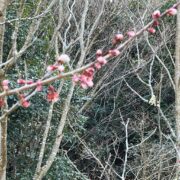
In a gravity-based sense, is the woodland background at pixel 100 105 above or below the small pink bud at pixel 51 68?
below

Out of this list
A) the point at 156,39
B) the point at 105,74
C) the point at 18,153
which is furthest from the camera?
the point at 156,39

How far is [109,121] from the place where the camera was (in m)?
10.2

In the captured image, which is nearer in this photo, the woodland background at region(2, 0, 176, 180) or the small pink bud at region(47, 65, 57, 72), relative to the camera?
the small pink bud at region(47, 65, 57, 72)

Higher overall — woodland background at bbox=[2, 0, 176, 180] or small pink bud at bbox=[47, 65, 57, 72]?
small pink bud at bbox=[47, 65, 57, 72]

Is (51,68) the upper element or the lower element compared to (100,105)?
upper

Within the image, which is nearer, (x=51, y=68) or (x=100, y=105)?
(x=51, y=68)

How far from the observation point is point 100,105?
10.5 meters

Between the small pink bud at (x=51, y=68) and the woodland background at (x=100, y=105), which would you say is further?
the woodland background at (x=100, y=105)

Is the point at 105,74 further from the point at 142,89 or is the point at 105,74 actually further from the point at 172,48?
the point at 172,48

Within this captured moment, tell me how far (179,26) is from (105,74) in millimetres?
3398

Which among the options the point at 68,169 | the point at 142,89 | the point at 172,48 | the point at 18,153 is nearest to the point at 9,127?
the point at 18,153

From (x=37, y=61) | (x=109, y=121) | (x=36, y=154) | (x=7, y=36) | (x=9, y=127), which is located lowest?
(x=109, y=121)

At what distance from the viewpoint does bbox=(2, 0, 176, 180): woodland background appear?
23.0 feet

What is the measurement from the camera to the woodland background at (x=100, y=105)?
702 cm
